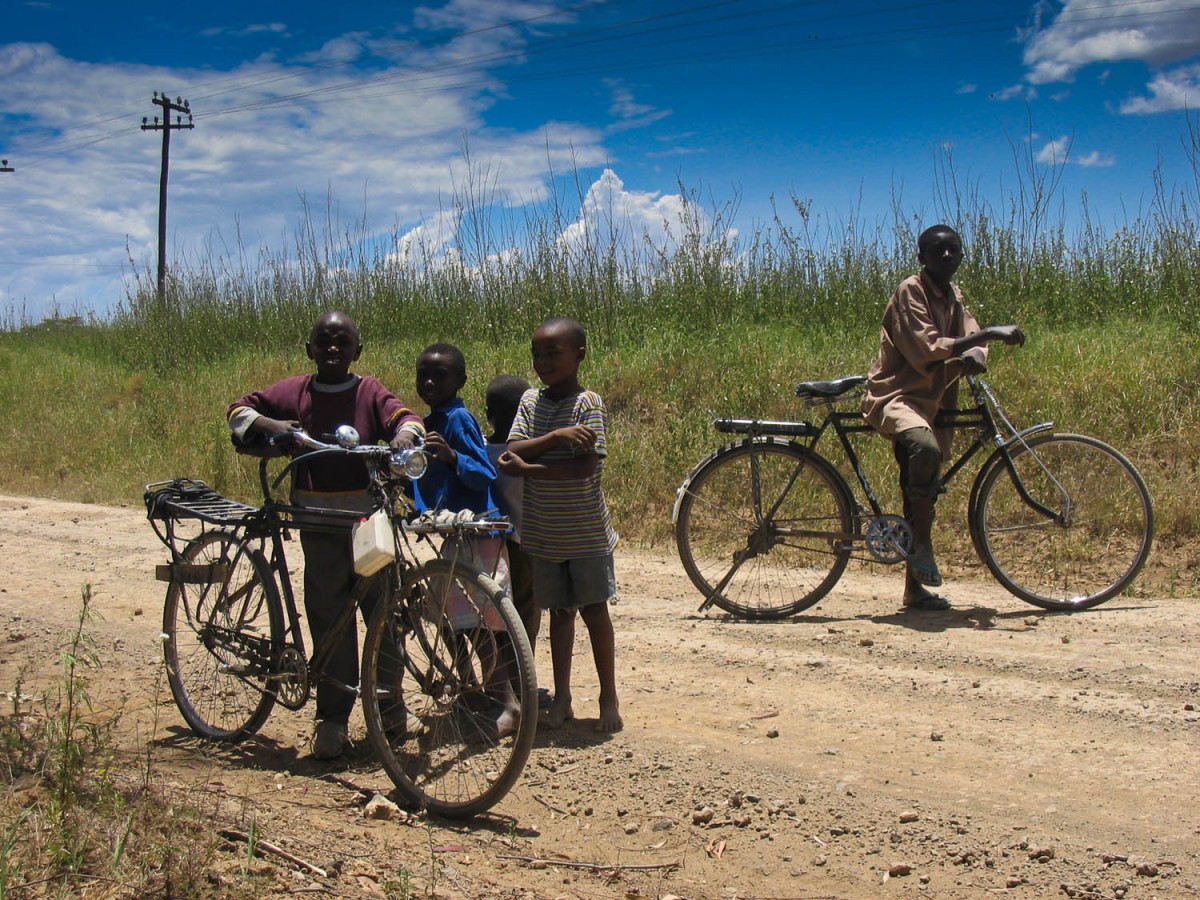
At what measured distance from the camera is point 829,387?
20.1 ft

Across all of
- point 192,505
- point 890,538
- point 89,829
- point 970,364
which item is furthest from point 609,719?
point 970,364

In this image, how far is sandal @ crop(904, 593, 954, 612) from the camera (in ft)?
20.0

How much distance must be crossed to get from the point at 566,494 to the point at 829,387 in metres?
2.40

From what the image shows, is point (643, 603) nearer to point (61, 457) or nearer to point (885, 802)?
point (885, 802)

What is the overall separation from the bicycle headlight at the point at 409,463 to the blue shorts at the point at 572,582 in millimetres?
876

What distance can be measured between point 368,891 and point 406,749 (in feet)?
3.25

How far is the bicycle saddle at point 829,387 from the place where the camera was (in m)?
6.12

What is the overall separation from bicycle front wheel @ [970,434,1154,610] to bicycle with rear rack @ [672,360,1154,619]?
0.01 metres

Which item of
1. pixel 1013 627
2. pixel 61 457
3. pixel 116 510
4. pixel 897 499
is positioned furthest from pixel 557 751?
pixel 61 457

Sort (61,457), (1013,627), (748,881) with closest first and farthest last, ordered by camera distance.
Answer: (748,881) < (1013,627) < (61,457)

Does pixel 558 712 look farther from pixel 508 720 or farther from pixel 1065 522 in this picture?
pixel 1065 522

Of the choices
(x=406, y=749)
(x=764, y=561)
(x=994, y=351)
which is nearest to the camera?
(x=406, y=749)

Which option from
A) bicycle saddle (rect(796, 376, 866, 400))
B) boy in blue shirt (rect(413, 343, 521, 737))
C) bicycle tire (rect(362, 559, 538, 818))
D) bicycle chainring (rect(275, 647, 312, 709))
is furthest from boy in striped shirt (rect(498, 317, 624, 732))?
bicycle saddle (rect(796, 376, 866, 400))

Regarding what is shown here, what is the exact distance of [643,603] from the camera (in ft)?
21.6
